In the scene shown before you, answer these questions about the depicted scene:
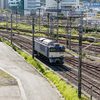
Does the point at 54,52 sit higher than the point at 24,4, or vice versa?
the point at 24,4

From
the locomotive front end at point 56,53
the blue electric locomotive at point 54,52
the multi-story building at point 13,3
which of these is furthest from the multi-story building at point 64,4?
the locomotive front end at point 56,53

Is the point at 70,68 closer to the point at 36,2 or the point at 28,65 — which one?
the point at 28,65

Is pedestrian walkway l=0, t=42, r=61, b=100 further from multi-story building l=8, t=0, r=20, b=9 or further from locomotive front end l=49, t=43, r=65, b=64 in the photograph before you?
multi-story building l=8, t=0, r=20, b=9

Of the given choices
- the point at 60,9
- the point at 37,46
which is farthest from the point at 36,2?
the point at 37,46

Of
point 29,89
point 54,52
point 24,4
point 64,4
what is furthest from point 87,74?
point 24,4

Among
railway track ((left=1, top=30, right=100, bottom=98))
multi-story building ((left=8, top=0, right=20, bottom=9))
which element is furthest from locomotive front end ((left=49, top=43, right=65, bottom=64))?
multi-story building ((left=8, top=0, right=20, bottom=9))

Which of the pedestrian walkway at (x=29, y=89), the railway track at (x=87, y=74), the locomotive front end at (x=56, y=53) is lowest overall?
the railway track at (x=87, y=74)

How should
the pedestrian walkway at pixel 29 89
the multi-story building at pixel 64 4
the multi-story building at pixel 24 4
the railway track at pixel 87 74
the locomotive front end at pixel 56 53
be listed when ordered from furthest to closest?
the multi-story building at pixel 24 4 < the multi-story building at pixel 64 4 < the locomotive front end at pixel 56 53 < the railway track at pixel 87 74 < the pedestrian walkway at pixel 29 89

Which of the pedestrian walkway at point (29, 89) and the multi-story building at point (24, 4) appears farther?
the multi-story building at point (24, 4)

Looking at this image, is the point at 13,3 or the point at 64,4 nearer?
the point at 64,4

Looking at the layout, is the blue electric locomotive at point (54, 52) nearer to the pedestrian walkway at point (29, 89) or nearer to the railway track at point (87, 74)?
the railway track at point (87, 74)

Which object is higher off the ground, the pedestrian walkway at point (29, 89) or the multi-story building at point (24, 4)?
the multi-story building at point (24, 4)

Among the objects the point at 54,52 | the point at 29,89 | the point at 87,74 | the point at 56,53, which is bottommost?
the point at 87,74

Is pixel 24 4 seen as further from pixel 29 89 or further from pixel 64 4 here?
pixel 29 89
